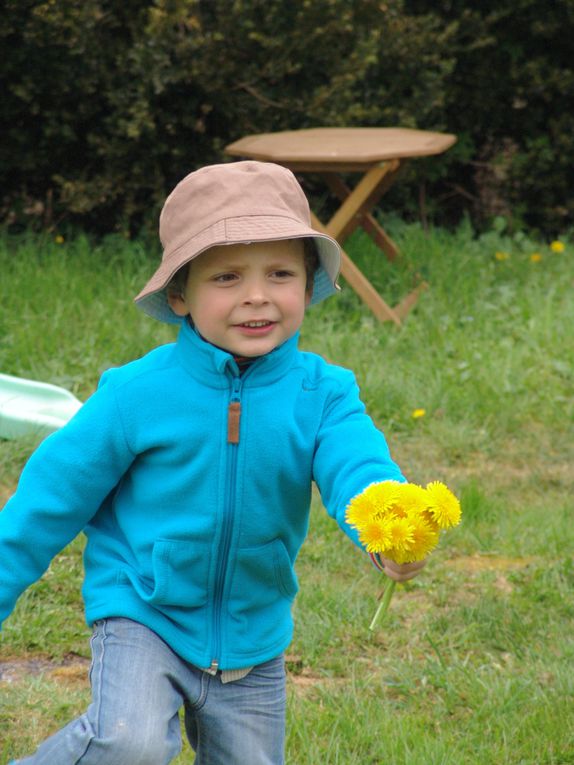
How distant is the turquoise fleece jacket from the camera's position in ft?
6.91

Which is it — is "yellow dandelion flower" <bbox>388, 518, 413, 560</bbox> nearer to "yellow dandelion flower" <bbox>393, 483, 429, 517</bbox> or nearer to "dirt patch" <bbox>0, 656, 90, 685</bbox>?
"yellow dandelion flower" <bbox>393, 483, 429, 517</bbox>

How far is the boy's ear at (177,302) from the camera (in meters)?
2.26

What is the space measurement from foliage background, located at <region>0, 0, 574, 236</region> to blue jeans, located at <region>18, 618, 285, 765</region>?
4104 mm

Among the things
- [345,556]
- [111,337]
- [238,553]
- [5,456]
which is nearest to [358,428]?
[238,553]

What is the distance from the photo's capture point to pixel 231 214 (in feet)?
6.86

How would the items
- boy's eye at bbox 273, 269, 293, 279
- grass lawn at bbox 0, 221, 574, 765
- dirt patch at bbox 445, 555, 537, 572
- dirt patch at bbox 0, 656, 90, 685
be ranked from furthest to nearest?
dirt patch at bbox 445, 555, 537, 572
dirt patch at bbox 0, 656, 90, 685
grass lawn at bbox 0, 221, 574, 765
boy's eye at bbox 273, 269, 293, 279

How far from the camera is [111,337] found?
16.9ft

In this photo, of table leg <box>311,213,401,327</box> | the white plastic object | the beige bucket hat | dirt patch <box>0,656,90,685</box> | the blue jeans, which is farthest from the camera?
table leg <box>311,213,401,327</box>

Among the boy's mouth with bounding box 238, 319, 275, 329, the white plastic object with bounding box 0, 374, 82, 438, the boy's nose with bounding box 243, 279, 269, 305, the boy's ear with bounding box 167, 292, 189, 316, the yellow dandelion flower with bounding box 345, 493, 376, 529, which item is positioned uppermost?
the boy's nose with bounding box 243, 279, 269, 305

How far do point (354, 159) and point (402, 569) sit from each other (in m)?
3.73

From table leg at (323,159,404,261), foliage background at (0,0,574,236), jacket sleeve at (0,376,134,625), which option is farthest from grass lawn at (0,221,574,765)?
jacket sleeve at (0,376,134,625)

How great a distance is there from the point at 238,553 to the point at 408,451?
8.31ft

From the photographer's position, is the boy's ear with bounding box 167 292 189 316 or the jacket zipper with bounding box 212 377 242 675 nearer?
the jacket zipper with bounding box 212 377 242 675

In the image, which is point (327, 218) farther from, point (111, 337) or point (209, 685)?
point (209, 685)
